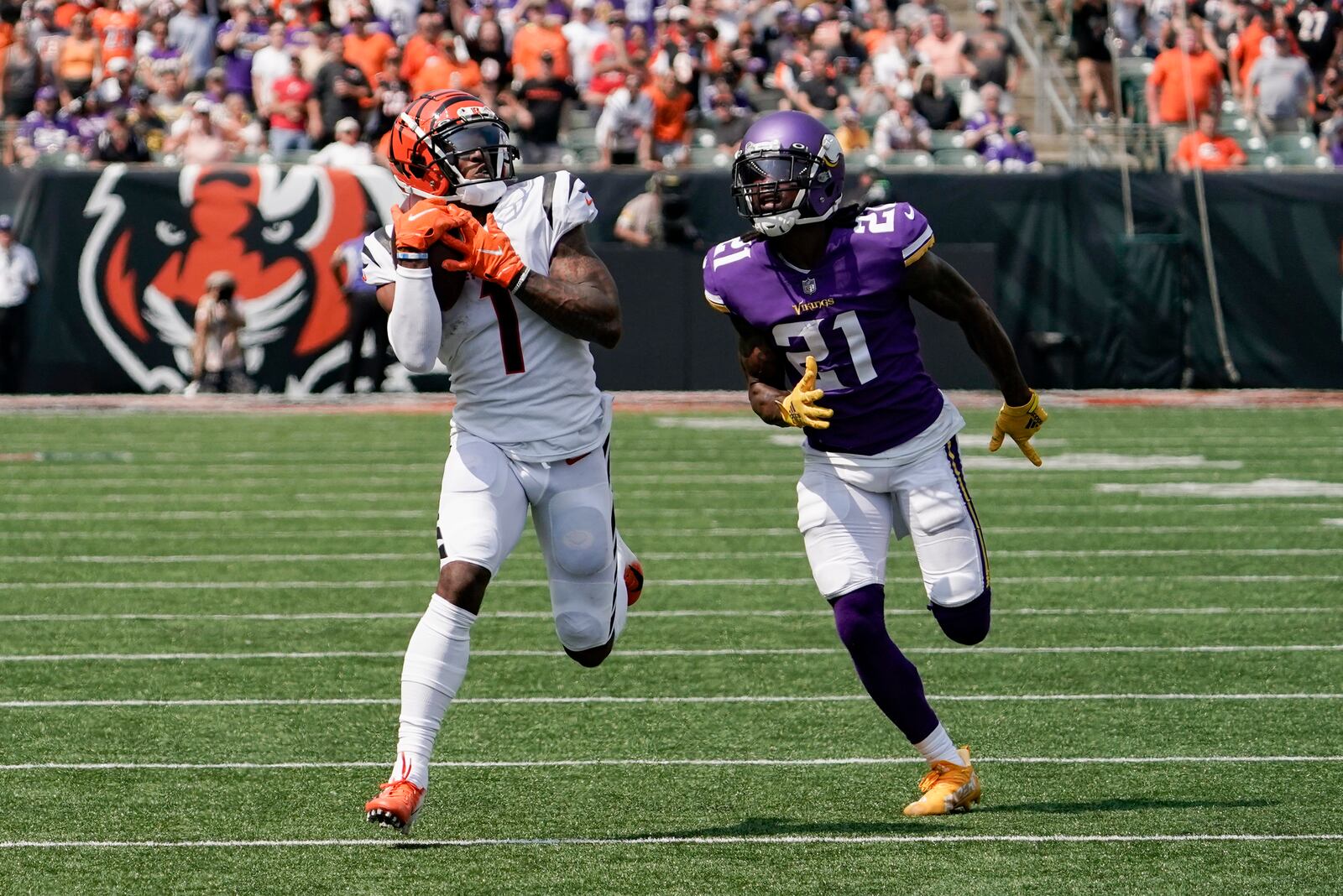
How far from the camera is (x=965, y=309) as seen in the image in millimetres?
5031

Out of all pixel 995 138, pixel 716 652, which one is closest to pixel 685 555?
pixel 716 652

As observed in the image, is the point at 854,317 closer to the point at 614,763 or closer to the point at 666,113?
the point at 614,763

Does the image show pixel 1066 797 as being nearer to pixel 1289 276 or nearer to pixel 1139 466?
pixel 1139 466

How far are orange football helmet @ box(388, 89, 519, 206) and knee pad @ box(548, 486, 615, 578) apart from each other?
28.8 inches

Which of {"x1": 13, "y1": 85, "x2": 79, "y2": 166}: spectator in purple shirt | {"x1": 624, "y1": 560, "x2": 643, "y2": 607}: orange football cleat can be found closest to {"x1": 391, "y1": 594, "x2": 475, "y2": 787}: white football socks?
{"x1": 624, "y1": 560, "x2": 643, "y2": 607}: orange football cleat

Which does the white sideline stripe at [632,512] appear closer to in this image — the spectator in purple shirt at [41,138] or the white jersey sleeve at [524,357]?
the white jersey sleeve at [524,357]

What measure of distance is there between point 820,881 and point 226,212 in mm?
14130

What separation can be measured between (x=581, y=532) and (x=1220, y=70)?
1539 centimetres

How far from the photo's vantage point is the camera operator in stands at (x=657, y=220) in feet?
56.4

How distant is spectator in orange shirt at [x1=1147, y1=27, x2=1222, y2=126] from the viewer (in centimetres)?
1816

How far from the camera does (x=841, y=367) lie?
5047 mm

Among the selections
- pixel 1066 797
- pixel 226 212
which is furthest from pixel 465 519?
pixel 226 212

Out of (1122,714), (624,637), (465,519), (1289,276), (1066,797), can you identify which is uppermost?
(465,519)

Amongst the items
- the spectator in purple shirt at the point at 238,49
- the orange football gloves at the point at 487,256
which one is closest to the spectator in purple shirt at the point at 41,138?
the spectator in purple shirt at the point at 238,49
